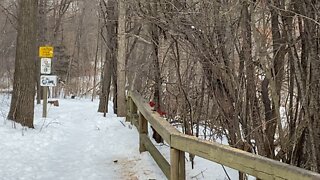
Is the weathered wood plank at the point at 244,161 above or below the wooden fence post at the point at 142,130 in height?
above

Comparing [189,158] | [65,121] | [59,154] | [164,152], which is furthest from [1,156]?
[65,121]

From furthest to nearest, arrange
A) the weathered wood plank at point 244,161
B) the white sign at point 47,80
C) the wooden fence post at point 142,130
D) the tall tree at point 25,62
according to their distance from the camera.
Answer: the white sign at point 47,80, the tall tree at point 25,62, the wooden fence post at point 142,130, the weathered wood plank at point 244,161

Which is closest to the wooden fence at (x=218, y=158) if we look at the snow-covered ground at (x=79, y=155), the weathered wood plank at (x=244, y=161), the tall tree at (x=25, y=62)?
the weathered wood plank at (x=244, y=161)

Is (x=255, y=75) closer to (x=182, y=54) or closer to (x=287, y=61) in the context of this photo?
(x=287, y=61)

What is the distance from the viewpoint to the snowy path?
650 centimetres

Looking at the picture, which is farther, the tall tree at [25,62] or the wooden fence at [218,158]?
the tall tree at [25,62]

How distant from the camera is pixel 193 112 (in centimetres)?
695

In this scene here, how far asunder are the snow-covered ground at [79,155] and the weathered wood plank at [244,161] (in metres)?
1.78

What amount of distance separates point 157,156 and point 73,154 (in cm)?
250

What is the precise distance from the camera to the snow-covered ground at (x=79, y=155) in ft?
20.8

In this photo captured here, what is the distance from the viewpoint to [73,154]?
26.6ft

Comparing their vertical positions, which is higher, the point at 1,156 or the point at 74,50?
the point at 74,50

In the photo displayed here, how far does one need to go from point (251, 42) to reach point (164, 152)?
2.99 metres

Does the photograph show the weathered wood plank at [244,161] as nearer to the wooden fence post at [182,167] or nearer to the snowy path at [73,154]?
the wooden fence post at [182,167]
